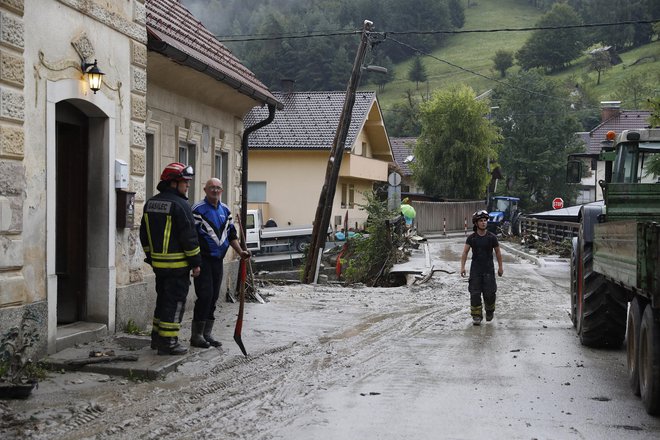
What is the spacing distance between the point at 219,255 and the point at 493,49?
469 feet

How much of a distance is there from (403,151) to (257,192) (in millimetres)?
31314

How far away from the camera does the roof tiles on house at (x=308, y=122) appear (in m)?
42.9

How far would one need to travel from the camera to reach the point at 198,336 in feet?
32.1

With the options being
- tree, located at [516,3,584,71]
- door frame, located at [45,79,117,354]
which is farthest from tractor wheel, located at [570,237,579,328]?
tree, located at [516,3,584,71]

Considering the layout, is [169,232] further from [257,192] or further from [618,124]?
[618,124]

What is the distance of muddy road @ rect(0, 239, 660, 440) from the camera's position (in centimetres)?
640

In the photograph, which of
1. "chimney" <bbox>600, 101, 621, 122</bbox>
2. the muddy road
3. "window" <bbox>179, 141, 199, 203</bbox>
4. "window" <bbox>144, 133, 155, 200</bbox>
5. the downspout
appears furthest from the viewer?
"chimney" <bbox>600, 101, 621, 122</bbox>

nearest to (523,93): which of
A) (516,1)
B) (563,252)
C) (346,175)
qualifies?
(346,175)

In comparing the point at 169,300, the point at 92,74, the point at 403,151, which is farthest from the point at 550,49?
the point at 169,300

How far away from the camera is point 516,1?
173 m

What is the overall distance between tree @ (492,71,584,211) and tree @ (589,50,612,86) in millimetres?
46374

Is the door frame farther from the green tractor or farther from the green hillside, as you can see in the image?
the green hillside

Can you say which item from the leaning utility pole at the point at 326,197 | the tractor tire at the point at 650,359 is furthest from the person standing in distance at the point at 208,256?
the leaning utility pole at the point at 326,197

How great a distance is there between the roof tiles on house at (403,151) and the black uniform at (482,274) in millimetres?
55886
